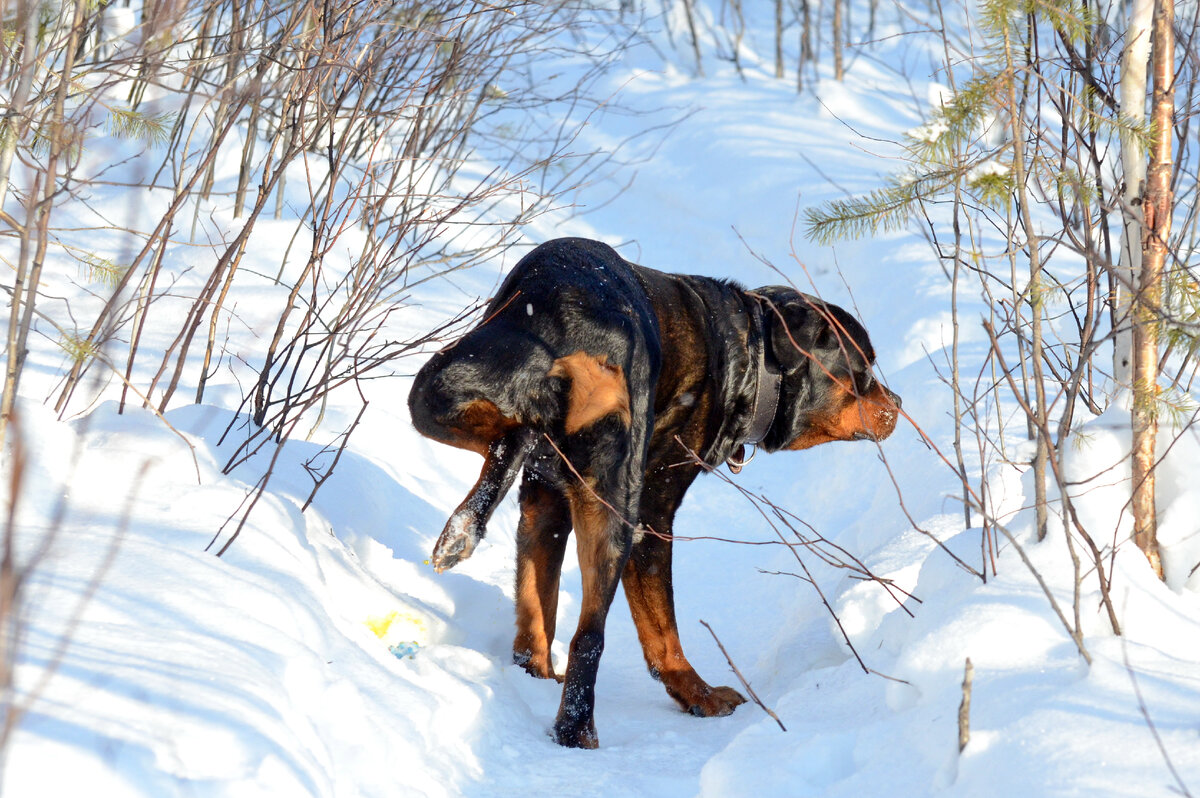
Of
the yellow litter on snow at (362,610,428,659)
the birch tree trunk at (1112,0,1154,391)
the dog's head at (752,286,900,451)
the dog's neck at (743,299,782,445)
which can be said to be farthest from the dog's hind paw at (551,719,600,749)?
the birch tree trunk at (1112,0,1154,391)

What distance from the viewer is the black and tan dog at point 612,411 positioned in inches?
119

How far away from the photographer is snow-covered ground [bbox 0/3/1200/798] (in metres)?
1.81

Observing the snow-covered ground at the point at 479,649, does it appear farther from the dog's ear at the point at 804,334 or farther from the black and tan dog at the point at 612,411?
the dog's ear at the point at 804,334

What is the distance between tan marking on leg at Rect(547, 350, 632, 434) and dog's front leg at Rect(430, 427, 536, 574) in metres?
0.14

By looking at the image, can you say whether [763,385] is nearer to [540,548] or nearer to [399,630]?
[540,548]

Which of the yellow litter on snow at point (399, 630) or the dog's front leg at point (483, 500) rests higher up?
the dog's front leg at point (483, 500)

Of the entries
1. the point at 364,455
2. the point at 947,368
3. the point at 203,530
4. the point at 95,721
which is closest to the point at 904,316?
the point at 947,368

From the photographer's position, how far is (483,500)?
2902 millimetres

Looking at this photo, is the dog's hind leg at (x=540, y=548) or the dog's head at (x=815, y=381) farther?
the dog's head at (x=815, y=381)

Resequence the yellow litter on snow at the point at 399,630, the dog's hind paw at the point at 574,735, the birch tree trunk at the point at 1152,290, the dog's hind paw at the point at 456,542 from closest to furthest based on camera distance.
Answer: the birch tree trunk at the point at 1152,290
the dog's hind paw at the point at 456,542
the dog's hind paw at the point at 574,735
the yellow litter on snow at the point at 399,630

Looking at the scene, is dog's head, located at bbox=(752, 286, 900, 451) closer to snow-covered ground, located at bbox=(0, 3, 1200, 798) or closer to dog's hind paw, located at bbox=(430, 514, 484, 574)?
snow-covered ground, located at bbox=(0, 3, 1200, 798)

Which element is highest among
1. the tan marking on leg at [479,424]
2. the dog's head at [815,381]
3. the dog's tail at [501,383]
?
the dog's tail at [501,383]

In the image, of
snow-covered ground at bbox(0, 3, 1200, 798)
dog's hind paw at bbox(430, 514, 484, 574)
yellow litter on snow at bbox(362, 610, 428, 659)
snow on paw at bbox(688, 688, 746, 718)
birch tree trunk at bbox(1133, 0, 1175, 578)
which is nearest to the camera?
snow-covered ground at bbox(0, 3, 1200, 798)

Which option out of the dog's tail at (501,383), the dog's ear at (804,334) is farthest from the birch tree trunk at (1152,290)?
the dog's tail at (501,383)
